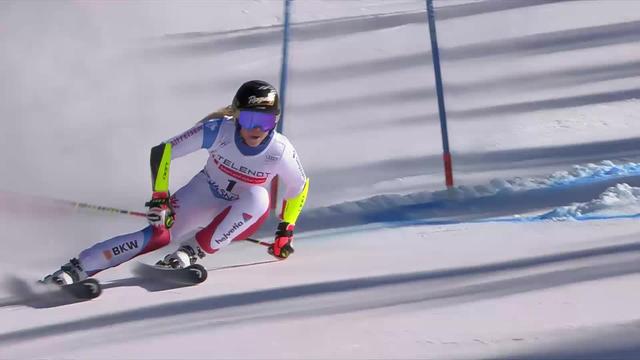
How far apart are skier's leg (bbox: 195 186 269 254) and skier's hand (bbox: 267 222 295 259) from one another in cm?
13

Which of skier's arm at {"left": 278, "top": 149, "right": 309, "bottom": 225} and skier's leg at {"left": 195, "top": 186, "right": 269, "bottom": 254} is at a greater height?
skier's arm at {"left": 278, "top": 149, "right": 309, "bottom": 225}

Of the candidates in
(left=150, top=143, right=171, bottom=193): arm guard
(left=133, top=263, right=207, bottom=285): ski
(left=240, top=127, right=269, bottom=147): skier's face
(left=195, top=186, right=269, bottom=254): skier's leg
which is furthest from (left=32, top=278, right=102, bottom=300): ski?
(left=240, top=127, right=269, bottom=147): skier's face

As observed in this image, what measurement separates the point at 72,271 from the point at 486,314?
6.46 ft

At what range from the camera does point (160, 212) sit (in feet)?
15.3

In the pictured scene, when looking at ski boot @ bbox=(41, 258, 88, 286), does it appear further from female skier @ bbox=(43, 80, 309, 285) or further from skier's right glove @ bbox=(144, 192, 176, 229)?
skier's right glove @ bbox=(144, 192, 176, 229)

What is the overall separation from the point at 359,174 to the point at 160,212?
10.6 feet

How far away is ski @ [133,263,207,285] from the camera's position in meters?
4.50

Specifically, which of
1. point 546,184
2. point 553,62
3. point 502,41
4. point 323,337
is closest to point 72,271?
point 323,337

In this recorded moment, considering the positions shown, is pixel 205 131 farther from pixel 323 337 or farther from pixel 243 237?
pixel 323 337

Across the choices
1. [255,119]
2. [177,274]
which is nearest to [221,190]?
[255,119]

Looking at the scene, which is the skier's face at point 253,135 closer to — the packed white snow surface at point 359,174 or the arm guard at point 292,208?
the arm guard at point 292,208

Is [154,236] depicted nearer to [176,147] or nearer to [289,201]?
[176,147]

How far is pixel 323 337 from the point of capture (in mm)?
3387

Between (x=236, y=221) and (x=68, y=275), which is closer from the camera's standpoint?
(x=68, y=275)
